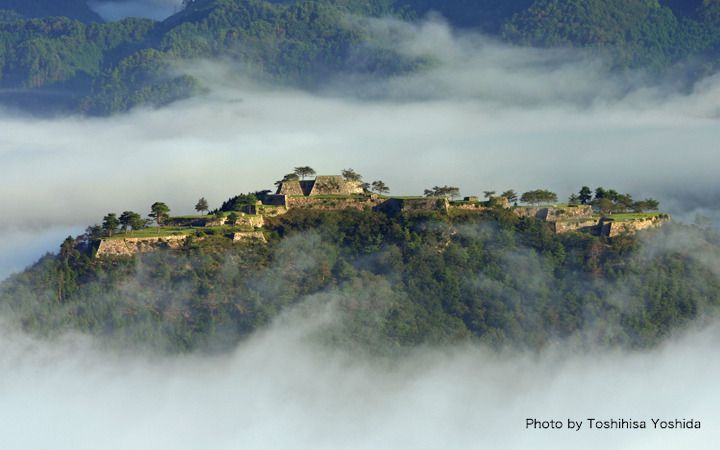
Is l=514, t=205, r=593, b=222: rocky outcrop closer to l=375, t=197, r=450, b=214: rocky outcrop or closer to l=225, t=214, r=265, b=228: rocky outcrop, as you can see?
l=375, t=197, r=450, b=214: rocky outcrop

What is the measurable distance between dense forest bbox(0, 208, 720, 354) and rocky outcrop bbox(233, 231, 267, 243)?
0.95 metres

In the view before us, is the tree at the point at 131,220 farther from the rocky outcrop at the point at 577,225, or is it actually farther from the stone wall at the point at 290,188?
the rocky outcrop at the point at 577,225

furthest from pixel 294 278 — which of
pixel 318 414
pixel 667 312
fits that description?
pixel 667 312

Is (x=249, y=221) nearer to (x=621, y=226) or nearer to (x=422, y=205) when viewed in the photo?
(x=422, y=205)

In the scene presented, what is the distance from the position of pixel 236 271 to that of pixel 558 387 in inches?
1186

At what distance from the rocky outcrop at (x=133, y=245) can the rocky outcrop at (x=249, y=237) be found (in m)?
4.83

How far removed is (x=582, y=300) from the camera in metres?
128

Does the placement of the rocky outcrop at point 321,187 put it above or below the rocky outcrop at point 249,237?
above

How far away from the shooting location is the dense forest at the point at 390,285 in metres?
121


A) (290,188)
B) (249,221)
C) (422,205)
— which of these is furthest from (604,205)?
(249,221)

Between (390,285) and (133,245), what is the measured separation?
23241mm

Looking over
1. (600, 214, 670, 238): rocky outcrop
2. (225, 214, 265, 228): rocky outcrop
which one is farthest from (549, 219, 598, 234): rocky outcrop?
(225, 214, 265, 228): rocky outcrop

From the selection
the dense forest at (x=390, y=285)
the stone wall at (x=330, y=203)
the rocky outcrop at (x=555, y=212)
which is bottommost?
the dense forest at (x=390, y=285)

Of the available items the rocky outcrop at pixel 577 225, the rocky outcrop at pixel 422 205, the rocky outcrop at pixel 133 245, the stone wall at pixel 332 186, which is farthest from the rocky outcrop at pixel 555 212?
the rocky outcrop at pixel 133 245
